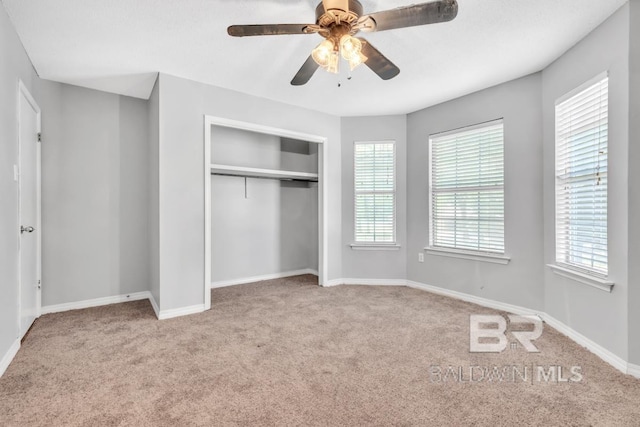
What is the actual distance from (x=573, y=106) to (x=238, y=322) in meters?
3.58

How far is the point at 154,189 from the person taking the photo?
356 cm

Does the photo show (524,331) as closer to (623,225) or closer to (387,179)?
(623,225)

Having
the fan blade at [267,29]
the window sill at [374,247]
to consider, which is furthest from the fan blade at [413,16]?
the window sill at [374,247]

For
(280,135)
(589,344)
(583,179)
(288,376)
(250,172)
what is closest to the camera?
(288,376)

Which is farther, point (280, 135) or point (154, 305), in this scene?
point (280, 135)

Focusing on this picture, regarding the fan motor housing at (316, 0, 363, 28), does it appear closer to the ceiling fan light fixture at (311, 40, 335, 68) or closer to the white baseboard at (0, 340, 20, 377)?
the ceiling fan light fixture at (311, 40, 335, 68)

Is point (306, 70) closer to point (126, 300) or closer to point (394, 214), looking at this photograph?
point (394, 214)

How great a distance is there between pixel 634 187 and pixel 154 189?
13.6ft

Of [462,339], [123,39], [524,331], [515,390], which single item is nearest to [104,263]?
[123,39]

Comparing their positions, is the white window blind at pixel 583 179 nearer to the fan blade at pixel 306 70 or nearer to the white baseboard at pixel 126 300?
the fan blade at pixel 306 70

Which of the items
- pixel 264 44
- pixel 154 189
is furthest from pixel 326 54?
pixel 154 189

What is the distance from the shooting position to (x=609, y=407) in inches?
71.2

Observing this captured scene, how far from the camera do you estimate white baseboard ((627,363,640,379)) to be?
2.12 metres

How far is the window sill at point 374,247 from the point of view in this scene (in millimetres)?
4637
